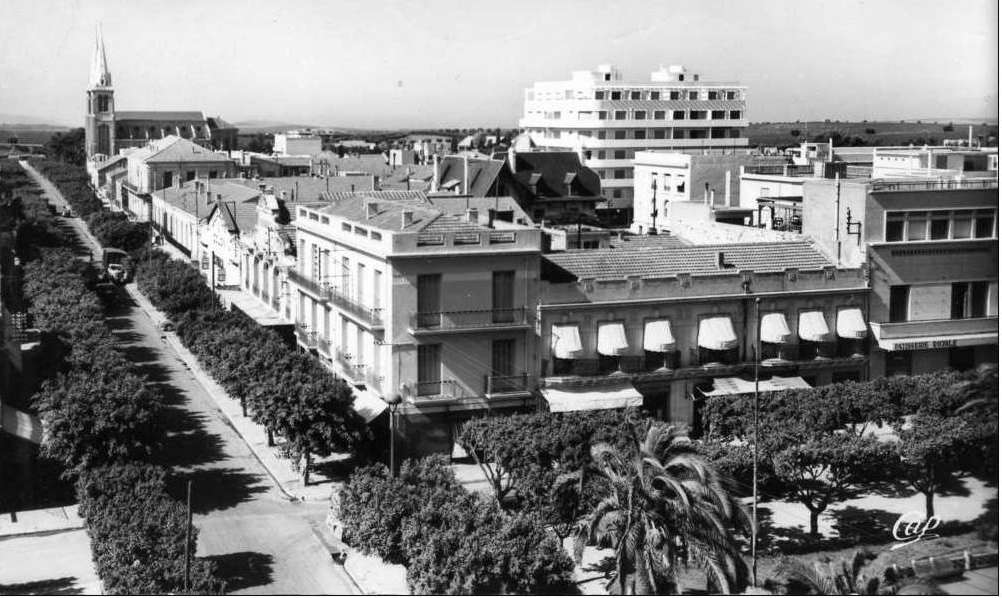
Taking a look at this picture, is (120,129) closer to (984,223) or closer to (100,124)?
(100,124)

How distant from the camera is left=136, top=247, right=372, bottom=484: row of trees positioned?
35.7 metres

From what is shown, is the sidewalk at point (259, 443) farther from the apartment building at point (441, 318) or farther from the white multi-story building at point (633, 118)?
the white multi-story building at point (633, 118)

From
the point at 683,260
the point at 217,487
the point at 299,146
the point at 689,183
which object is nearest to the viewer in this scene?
the point at 217,487

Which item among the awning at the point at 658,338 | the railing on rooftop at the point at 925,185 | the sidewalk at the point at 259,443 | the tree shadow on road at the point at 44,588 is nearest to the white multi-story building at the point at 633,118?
the sidewalk at the point at 259,443

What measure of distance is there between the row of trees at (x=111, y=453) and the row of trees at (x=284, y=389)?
3350 mm

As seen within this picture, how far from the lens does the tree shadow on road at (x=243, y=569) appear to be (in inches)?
1112

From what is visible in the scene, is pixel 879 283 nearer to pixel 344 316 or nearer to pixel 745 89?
pixel 344 316

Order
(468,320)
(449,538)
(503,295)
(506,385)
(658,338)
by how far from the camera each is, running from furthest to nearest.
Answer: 1. (658,338)
2. (506,385)
3. (503,295)
4. (468,320)
5. (449,538)

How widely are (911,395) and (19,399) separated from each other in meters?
26.7

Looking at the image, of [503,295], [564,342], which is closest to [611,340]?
[564,342]

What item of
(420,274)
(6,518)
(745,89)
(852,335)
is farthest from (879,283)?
(745,89)

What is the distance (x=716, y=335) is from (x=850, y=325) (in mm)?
4889

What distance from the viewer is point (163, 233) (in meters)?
96.9

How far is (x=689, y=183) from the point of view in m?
77.7
